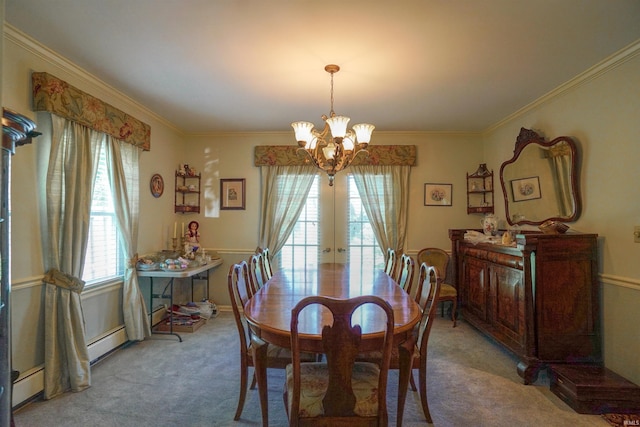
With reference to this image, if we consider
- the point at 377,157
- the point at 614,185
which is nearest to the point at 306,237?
the point at 377,157

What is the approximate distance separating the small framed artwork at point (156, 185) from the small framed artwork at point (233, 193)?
0.81 metres

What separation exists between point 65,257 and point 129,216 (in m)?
0.82

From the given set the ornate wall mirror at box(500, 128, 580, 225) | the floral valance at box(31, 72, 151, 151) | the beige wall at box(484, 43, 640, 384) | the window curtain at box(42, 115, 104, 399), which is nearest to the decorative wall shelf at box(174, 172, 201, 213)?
the floral valance at box(31, 72, 151, 151)

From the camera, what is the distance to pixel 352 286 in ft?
8.30

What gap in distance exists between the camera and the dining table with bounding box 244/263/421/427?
1562 mm

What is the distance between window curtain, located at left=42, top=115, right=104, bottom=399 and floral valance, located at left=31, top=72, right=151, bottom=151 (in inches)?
3.5

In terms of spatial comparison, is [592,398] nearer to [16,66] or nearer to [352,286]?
[352,286]

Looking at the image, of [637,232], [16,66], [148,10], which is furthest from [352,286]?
[16,66]

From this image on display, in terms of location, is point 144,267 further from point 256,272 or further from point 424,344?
point 424,344

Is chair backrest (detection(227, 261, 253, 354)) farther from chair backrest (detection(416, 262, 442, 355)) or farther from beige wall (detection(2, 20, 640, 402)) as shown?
beige wall (detection(2, 20, 640, 402))

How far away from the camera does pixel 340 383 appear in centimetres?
141

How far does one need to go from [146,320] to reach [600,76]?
4715 mm

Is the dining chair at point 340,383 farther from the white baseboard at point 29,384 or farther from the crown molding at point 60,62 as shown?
the crown molding at point 60,62

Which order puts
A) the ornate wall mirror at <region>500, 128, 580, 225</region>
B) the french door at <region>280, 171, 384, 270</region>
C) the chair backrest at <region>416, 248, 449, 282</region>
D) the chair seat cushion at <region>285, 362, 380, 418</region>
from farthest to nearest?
the french door at <region>280, 171, 384, 270</region> < the chair backrest at <region>416, 248, 449, 282</region> < the ornate wall mirror at <region>500, 128, 580, 225</region> < the chair seat cushion at <region>285, 362, 380, 418</region>
